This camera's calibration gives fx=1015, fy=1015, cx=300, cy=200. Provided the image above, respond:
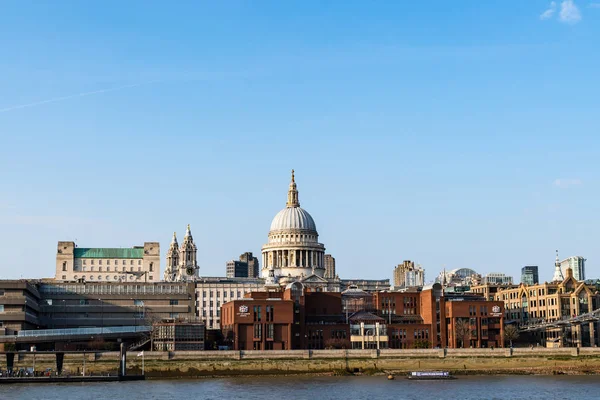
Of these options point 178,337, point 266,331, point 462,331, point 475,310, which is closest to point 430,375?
point 462,331

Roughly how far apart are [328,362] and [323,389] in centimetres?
2701

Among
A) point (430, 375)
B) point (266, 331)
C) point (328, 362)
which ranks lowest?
point (430, 375)

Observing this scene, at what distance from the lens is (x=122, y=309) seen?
17638 cm

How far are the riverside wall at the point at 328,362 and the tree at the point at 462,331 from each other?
1490 centimetres

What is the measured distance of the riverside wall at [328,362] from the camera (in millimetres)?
124875

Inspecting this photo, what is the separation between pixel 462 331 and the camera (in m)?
150

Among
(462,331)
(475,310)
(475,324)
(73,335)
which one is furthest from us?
(475,310)

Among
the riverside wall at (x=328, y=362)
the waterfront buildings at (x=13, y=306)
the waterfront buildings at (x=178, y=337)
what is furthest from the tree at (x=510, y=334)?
the waterfront buildings at (x=13, y=306)

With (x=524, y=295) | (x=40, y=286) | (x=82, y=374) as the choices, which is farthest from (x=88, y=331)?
(x=524, y=295)

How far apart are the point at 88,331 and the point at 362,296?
48863 mm

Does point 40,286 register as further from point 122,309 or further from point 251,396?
point 251,396

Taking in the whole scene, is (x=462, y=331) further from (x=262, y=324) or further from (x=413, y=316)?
(x=262, y=324)

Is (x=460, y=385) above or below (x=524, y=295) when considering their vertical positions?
below

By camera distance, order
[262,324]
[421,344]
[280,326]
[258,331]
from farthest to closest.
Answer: [421,344] → [280,326] → [262,324] → [258,331]
